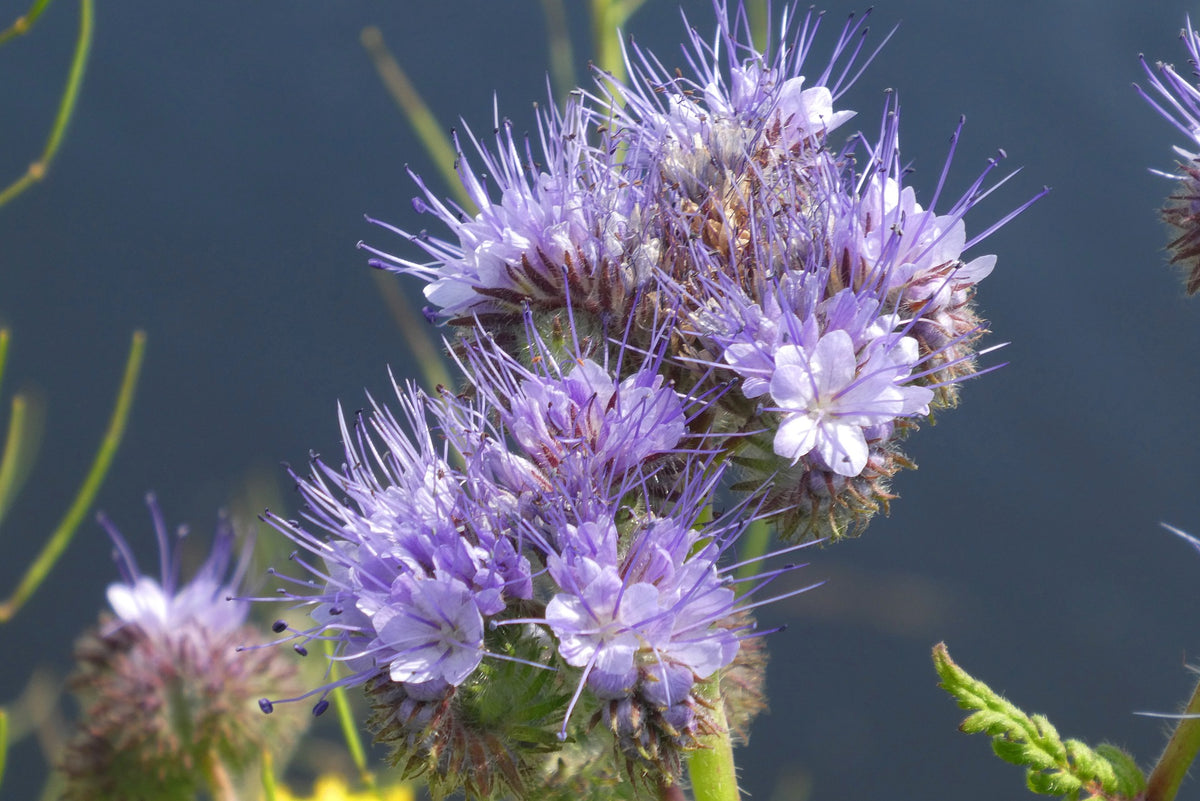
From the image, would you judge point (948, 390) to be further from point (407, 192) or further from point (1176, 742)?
point (407, 192)

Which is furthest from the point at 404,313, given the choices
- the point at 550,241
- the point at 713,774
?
the point at 713,774

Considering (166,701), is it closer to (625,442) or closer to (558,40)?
(625,442)

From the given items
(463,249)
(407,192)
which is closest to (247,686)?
(463,249)

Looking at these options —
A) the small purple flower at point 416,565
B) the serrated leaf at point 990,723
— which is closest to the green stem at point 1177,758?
the serrated leaf at point 990,723

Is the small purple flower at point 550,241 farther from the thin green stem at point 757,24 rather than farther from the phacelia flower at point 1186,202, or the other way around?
the thin green stem at point 757,24

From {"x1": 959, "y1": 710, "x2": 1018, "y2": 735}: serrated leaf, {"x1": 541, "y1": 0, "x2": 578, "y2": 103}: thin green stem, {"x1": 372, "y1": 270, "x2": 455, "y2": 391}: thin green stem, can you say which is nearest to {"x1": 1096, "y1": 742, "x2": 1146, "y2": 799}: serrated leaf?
{"x1": 959, "y1": 710, "x2": 1018, "y2": 735}: serrated leaf

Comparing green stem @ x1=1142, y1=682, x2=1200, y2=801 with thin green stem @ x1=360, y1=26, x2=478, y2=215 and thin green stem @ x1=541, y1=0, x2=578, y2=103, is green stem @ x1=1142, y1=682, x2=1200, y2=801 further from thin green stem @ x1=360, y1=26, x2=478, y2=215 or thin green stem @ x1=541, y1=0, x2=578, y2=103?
thin green stem @ x1=541, y1=0, x2=578, y2=103
